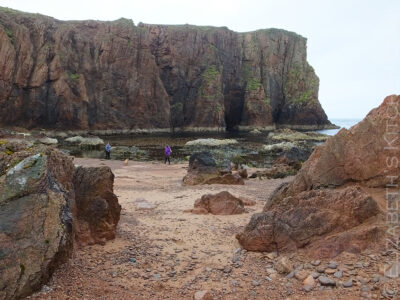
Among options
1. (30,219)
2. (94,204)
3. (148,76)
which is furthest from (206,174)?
(148,76)

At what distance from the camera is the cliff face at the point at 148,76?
2913 inches

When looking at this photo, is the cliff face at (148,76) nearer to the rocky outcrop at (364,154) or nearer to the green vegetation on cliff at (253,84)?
the green vegetation on cliff at (253,84)

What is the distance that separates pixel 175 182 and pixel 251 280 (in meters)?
15.0

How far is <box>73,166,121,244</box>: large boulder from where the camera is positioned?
26.7ft

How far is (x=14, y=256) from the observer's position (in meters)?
5.10

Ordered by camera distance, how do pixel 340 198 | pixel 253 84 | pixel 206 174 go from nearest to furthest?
pixel 340 198 < pixel 206 174 < pixel 253 84

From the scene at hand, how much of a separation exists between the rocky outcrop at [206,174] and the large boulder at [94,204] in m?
11.4

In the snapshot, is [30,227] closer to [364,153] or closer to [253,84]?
[364,153]

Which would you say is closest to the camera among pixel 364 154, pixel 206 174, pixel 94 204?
pixel 364 154

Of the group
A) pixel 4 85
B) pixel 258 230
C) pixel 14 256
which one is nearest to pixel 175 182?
pixel 258 230

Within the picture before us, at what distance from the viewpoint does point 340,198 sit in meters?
7.38

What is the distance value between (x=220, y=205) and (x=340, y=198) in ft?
17.2

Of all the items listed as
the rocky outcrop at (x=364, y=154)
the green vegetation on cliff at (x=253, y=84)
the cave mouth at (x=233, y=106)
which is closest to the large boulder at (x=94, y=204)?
the rocky outcrop at (x=364, y=154)

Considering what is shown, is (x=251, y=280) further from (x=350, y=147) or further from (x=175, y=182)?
(x=175, y=182)
